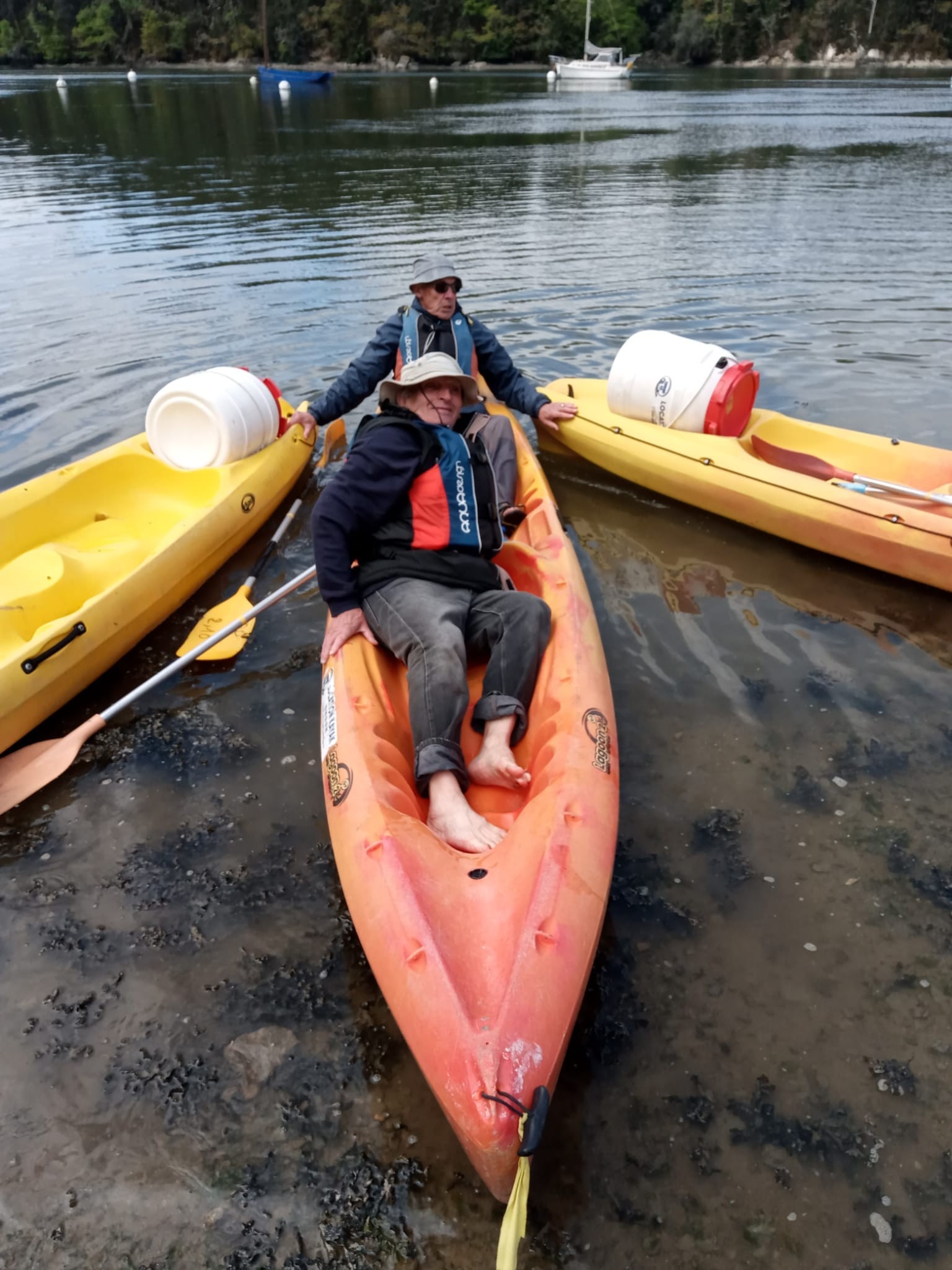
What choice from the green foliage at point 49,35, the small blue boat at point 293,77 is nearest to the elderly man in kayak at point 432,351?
the small blue boat at point 293,77

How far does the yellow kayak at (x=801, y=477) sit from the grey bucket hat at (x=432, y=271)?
1.51m

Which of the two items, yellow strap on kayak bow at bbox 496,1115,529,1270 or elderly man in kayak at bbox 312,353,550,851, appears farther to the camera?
elderly man in kayak at bbox 312,353,550,851

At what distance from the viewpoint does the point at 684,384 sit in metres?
5.64

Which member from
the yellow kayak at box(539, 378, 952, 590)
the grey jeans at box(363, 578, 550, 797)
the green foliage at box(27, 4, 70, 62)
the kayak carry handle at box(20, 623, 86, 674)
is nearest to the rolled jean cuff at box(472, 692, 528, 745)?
the grey jeans at box(363, 578, 550, 797)

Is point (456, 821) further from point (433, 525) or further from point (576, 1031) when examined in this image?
point (433, 525)

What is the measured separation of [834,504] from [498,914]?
3569mm

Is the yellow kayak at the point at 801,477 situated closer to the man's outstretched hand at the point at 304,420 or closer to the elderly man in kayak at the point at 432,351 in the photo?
the elderly man in kayak at the point at 432,351

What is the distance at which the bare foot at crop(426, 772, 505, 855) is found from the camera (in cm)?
273

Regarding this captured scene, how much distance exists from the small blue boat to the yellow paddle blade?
5263cm

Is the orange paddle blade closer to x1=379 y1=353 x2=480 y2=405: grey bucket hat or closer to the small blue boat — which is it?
x1=379 y1=353 x2=480 y2=405: grey bucket hat

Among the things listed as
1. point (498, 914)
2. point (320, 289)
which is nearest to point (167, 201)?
point (320, 289)

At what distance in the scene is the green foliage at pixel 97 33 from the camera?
68875 mm

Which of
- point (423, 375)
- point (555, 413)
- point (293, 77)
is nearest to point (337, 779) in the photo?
point (423, 375)

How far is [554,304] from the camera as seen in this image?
32.5 ft
